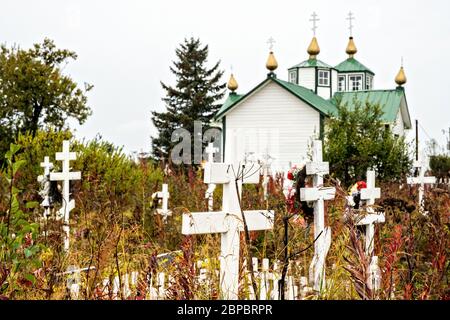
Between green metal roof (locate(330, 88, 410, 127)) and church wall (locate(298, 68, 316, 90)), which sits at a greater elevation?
church wall (locate(298, 68, 316, 90))

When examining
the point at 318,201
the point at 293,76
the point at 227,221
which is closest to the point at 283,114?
the point at 293,76

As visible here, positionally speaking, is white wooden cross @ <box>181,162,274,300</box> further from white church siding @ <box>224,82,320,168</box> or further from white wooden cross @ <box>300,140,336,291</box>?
white church siding @ <box>224,82,320,168</box>

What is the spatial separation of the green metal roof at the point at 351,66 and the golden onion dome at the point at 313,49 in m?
2.86

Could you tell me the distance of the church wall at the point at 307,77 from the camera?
4605 centimetres

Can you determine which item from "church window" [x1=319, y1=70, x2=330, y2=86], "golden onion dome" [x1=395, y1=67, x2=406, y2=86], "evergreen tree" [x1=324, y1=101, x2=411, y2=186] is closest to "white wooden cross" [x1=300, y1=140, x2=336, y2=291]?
"evergreen tree" [x1=324, y1=101, x2=411, y2=186]

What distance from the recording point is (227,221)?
5.00m

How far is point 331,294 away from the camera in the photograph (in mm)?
4566

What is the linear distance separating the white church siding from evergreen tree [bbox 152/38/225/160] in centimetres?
1087

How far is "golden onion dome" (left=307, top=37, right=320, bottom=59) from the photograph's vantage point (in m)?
47.6

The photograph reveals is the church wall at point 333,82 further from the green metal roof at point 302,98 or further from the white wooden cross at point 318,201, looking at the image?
the white wooden cross at point 318,201

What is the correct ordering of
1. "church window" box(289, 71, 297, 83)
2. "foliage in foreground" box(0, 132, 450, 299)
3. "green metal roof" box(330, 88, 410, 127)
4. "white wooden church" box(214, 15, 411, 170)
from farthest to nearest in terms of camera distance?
"church window" box(289, 71, 297, 83) → "green metal roof" box(330, 88, 410, 127) → "white wooden church" box(214, 15, 411, 170) → "foliage in foreground" box(0, 132, 450, 299)

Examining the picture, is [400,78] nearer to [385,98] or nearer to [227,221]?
[385,98]

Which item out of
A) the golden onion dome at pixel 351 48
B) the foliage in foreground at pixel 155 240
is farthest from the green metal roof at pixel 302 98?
the foliage in foreground at pixel 155 240

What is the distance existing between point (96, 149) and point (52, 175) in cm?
541
